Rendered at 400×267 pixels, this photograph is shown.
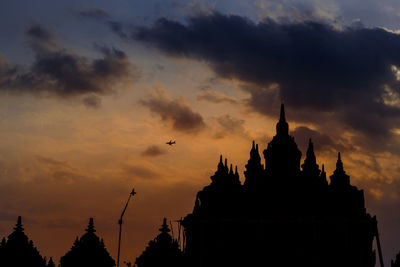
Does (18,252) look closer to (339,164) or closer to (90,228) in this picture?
(90,228)

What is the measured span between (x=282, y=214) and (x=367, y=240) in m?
12.2

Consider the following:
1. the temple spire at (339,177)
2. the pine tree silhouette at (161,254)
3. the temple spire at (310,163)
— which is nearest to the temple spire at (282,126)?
the temple spire at (310,163)

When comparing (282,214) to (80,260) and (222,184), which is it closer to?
(222,184)

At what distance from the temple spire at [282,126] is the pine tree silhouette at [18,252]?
2261 inches

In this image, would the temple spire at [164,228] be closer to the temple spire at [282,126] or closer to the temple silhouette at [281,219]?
the temple silhouette at [281,219]

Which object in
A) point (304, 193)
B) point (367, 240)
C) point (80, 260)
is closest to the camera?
point (80, 260)

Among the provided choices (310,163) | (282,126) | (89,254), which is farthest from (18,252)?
(282,126)

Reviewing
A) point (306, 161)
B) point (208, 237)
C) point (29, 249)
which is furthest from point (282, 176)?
point (29, 249)

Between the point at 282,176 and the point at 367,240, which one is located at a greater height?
the point at 282,176

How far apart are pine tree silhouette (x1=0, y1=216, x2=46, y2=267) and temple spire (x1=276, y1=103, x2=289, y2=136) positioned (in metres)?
57.4

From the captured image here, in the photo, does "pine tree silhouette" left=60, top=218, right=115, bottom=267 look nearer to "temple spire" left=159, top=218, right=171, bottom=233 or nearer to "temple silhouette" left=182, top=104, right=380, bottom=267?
"temple spire" left=159, top=218, right=171, bottom=233

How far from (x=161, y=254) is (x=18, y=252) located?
12963 millimetres

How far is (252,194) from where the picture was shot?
106625 millimetres

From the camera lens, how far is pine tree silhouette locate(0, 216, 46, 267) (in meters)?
65.6
